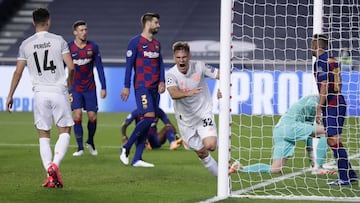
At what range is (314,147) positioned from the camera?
1168cm

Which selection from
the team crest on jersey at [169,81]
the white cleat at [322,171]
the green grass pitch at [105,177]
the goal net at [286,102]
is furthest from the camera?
the white cleat at [322,171]

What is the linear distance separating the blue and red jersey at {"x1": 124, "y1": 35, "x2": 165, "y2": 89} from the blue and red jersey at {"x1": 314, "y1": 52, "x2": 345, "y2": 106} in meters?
2.65

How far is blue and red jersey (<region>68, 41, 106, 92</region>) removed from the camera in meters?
13.8

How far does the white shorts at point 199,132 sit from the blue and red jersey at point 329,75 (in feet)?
4.14

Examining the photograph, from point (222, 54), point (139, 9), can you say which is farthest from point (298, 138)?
point (139, 9)

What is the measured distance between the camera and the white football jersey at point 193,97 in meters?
10.4

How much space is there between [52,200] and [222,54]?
2.14m

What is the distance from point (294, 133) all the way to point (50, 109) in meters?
2.91

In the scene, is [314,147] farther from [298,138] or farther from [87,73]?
[87,73]

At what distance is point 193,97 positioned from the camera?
1050 cm

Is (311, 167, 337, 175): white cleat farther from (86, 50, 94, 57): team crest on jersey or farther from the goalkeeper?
(86, 50, 94, 57): team crest on jersey

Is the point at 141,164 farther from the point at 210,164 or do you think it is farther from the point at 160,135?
the point at 160,135

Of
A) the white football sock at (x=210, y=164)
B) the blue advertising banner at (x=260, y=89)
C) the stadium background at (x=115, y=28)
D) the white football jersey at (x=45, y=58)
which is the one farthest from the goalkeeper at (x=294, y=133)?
the stadium background at (x=115, y=28)

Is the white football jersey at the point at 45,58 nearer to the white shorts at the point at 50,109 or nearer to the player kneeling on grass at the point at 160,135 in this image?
the white shorts at the point at 50,109
